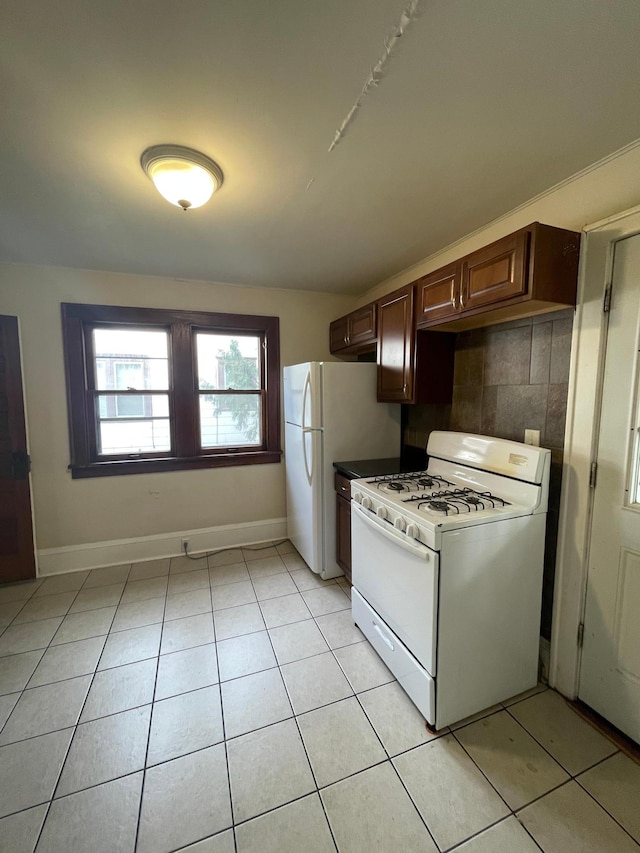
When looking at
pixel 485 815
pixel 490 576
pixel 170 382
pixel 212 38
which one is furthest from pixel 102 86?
pixel 485 815

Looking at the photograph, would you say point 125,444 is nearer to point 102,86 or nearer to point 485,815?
point 102,86

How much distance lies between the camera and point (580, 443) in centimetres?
157

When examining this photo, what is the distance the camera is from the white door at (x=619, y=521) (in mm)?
1410

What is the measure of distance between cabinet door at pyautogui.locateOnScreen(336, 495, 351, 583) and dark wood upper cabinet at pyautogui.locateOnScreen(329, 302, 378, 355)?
4.40ft

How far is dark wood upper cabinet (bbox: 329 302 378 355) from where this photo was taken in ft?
8.93

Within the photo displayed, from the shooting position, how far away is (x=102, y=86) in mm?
1082

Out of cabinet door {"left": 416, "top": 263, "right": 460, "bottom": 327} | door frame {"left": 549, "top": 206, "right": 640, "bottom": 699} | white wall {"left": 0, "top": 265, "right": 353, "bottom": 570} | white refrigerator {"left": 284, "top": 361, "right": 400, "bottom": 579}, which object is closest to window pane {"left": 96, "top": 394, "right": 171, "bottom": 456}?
white wall {"left": 0, "top": 265, "right": 353, "bottom": 570}

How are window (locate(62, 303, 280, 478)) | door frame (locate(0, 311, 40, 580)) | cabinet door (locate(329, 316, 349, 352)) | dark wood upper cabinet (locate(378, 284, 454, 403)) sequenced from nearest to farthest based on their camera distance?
dark wood upper cabinet (locate(378, 284, 454, 403))
door frame (locate(0, 311, 40, 580))
window (locate(62, 303, 280, 478))
cabinet door (locate(329, 316, 349, 352))

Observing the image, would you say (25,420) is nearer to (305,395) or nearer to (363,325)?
(305,395)

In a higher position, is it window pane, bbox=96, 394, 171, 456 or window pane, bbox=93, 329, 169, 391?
window pane, bbox=93, 329, 169, 391

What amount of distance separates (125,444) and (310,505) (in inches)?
69.4

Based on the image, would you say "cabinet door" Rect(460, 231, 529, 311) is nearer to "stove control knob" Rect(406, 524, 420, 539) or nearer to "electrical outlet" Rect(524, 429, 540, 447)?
"electrical outlet" Rect(524, 429, 540, 447)

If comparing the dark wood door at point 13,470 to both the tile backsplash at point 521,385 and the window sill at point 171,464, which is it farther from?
the tile backsplash at point 521,385

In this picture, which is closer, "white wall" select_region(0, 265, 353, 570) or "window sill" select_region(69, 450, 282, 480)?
"white wall" select_region(0, 265, 353, 570)
